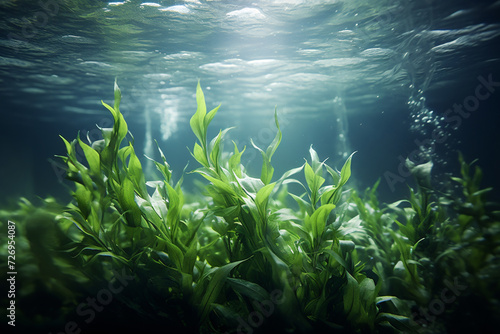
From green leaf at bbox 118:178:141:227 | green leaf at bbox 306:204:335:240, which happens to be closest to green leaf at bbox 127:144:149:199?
green leaf at bbox 118:178:141:227

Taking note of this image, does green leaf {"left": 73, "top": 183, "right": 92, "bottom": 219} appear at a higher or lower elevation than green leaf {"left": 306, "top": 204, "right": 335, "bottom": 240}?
higher

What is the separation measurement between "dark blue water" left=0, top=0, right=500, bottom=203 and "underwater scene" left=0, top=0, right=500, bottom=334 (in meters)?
0.10

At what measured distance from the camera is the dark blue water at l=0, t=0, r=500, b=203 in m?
7.89

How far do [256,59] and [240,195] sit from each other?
11.3 metres

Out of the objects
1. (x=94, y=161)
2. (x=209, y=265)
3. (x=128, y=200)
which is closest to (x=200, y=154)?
(x=128, y=200)

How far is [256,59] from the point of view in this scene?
12281mm

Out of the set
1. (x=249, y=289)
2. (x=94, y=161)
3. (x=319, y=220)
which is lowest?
(x=249, y=289)

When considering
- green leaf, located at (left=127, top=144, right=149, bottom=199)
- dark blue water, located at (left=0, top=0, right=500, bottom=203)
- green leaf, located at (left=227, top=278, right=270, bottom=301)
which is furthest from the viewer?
dark blue water, located at (left=0, top=0, right=500, bottom=203)

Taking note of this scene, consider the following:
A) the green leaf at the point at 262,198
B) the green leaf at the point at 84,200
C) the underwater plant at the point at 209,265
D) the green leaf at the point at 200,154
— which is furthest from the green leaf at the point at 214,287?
the green leaf at the point at 84,200

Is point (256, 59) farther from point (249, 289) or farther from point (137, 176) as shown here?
point (249, 289)

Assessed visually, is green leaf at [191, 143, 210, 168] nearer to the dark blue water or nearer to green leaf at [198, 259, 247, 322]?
green leaf at [198, 259, 247, 322]

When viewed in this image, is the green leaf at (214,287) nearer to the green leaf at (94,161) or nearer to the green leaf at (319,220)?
the green leaf at (319,220)

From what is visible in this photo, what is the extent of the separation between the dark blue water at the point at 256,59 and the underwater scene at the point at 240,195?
98 mm

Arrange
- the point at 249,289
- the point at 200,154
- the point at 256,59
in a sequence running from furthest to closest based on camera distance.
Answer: the point at 256,59
the point at 200,154
the point at 249,289
